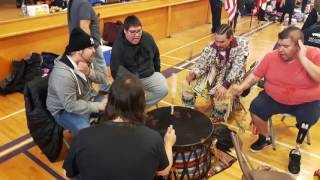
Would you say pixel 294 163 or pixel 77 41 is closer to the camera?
pixel 77 41

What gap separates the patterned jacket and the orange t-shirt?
1.25ft

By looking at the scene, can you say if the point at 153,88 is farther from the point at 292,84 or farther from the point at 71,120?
the point at 292,84

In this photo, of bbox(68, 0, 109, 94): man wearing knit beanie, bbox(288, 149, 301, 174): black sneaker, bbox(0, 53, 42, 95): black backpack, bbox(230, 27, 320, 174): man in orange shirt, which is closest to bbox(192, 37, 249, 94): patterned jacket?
bbox(230, 27, 320, 174): man in orange shirt

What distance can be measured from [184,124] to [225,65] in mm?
1139

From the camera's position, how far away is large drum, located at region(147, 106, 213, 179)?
6.14ft

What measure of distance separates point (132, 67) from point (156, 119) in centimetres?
100

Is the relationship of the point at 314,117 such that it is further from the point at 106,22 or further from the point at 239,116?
the point at 106,22

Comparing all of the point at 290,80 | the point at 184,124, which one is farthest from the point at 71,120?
the point at 290,80

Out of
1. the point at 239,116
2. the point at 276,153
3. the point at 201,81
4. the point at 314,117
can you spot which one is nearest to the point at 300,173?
the point at 276,153

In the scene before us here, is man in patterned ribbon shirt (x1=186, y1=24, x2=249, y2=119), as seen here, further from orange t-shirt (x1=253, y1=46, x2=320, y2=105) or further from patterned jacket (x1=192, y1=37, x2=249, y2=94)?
orange t-shirt (x1=253, y1=46, x2=320, y2=105)

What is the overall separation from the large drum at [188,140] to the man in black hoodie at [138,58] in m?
0.85

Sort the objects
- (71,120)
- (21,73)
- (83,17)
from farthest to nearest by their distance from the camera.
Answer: (21,73)
(83,17)
(71,120)

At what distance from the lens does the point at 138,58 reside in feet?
9.69

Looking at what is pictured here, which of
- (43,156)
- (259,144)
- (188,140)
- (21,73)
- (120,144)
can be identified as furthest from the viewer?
(21,73)
